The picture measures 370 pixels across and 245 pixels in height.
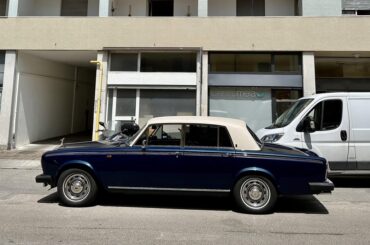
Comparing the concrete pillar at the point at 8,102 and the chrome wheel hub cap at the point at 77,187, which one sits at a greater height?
the concrete pillar at the point at 8,102

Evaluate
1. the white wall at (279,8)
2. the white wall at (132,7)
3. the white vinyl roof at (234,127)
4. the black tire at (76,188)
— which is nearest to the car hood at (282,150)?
the white vinyl roof at (234,127)

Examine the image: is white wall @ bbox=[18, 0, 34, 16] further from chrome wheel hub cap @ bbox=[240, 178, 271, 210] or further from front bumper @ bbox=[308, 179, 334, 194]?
front bumper @ bbox=[308, 179, 334, 194]

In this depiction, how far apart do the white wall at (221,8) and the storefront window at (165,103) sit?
3897mm

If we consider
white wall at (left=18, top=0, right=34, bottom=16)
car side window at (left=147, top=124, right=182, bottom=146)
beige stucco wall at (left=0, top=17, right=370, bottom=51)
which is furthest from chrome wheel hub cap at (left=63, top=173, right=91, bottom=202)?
white wall at (left=18, top=0, right=34, bottom=16)

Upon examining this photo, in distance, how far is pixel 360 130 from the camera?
8.38 meters

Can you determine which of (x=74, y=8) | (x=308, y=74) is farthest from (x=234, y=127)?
(x=74, y=8)

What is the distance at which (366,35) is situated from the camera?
44.7ft

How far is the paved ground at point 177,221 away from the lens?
4.89 metres

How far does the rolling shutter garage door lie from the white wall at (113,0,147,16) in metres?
1.48

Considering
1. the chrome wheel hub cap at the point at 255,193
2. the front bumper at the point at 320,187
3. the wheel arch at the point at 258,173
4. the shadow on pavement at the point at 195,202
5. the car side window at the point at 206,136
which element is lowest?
the shadow on pavement at the point at 195,202

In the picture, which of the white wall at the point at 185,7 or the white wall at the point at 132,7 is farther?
the white wall at the point at 132,7

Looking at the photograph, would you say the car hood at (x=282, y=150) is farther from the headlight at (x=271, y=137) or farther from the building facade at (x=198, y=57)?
the building facade at (x=198, y=57)

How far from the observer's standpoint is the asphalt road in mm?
4887

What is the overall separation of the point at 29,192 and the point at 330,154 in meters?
6.75
